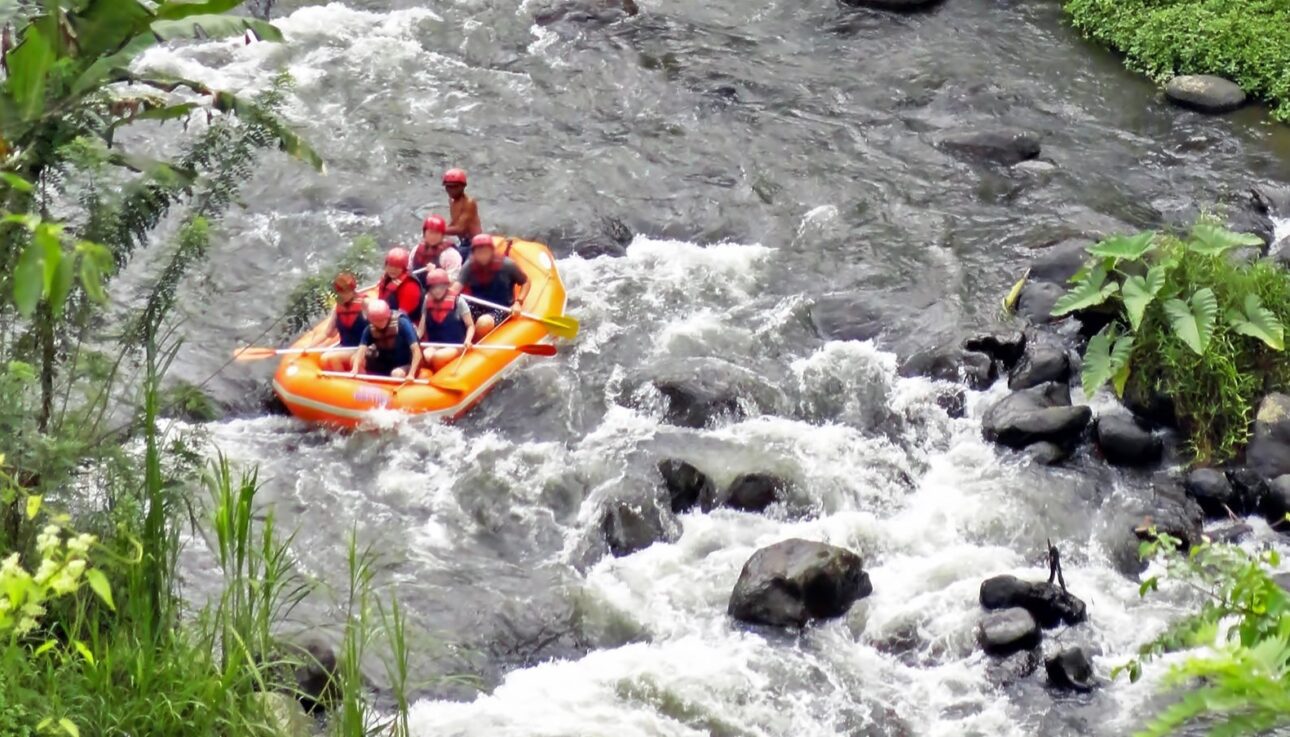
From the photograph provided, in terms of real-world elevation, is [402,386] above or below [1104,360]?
below

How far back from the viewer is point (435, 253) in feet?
31.8

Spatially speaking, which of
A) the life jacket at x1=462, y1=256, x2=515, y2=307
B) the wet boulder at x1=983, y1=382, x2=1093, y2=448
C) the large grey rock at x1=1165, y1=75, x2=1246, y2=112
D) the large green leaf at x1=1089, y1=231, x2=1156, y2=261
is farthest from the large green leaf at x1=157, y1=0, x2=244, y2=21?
the large grey rock at x1=1165, y1=75, x2=1246, y2=112

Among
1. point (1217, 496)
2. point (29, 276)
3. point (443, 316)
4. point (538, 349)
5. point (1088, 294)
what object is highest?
point (29, 276)

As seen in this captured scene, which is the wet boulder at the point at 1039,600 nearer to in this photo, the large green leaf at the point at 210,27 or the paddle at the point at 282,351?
the paddle at the point at 282,351

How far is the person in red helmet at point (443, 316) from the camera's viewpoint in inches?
357

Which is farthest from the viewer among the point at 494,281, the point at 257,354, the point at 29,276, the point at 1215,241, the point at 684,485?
the point at 494,281

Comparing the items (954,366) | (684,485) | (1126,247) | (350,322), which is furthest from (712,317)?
(1126,247)

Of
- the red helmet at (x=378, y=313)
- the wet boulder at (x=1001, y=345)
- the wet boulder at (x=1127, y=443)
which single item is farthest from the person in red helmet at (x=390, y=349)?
the wet boulder at (x=1127, y=443)

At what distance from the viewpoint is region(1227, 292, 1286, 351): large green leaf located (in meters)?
8.04

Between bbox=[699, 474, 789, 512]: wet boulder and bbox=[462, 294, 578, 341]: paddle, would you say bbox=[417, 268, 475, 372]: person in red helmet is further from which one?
bbox=[699, 474, 789, 512]: wet boulder

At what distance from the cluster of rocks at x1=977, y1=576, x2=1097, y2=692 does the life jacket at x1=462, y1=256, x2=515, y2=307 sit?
3924 millimetres

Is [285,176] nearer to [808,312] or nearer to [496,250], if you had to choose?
[496,250]

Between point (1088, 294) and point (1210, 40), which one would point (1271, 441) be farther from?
point (1210, 40)

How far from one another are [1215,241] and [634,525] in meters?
3.94
